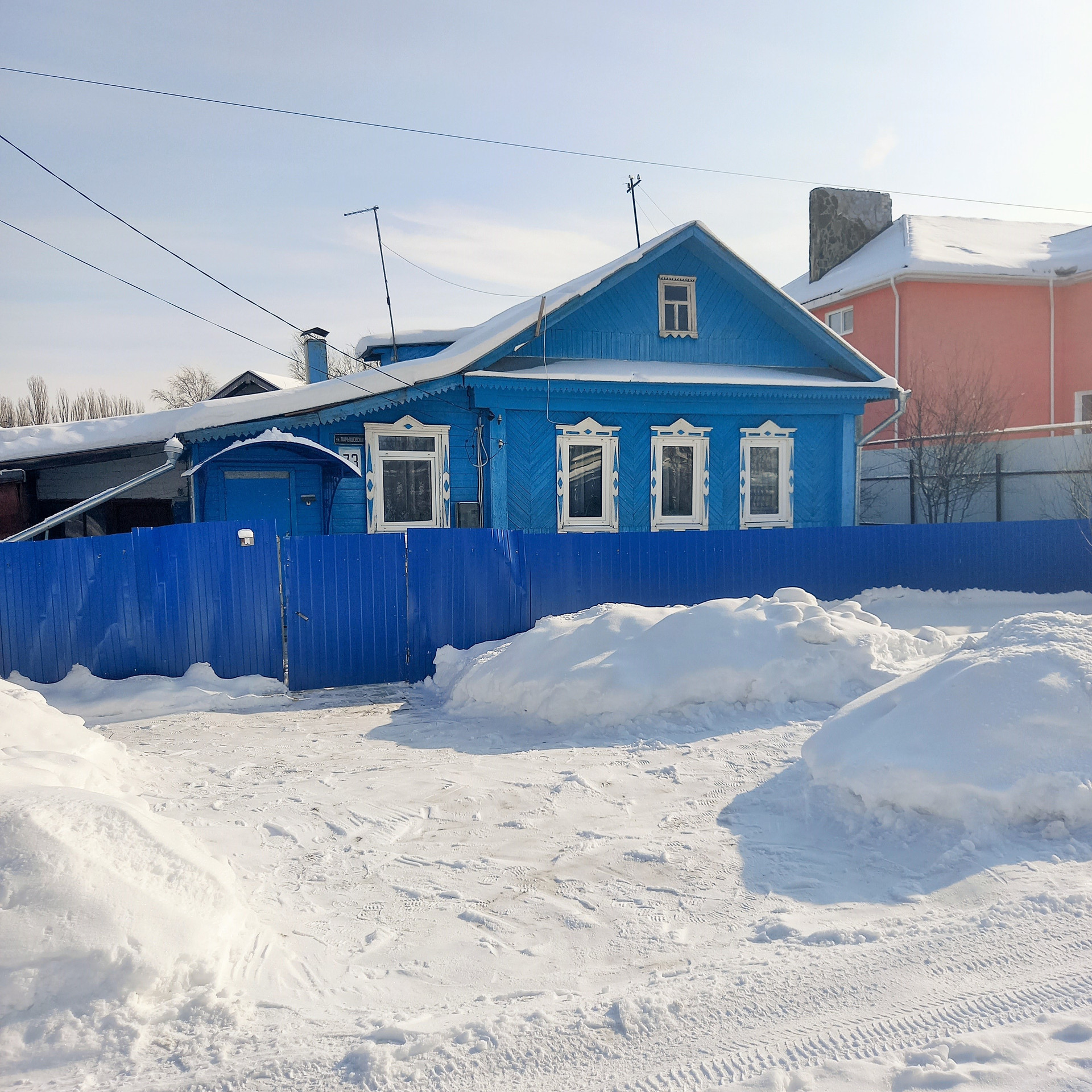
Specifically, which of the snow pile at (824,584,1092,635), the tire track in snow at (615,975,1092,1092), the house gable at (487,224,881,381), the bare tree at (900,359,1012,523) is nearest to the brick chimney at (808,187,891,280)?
the bare tree at (900,359,1012,523)

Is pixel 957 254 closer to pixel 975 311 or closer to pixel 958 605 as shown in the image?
pixel 975 311

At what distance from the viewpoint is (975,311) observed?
21.4 meters

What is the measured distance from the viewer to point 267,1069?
2.72 m

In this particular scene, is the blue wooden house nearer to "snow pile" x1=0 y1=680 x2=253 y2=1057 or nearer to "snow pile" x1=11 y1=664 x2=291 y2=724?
"snow pile" x1=11 y1=664 x2=291 y2=724

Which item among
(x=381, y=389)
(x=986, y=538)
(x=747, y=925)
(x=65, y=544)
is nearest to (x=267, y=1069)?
(x=747, y=925)

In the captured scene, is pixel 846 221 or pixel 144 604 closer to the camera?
pixel 144 604

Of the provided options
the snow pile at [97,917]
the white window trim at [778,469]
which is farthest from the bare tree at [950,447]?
the snow pile at [97,917]

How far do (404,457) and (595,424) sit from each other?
3096 millimetres

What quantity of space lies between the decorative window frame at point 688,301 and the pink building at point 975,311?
28.4ft

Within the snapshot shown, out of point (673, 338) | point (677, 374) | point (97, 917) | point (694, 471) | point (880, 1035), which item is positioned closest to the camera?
point (880, 1035)

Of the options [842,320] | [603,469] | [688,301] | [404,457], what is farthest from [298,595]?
[842,320]

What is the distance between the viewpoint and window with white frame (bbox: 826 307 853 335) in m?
23.0

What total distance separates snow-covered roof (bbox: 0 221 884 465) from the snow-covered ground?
6307 millimetres

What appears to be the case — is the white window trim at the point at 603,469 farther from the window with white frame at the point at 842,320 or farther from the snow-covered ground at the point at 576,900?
the window with white frame at the point at 842,320
